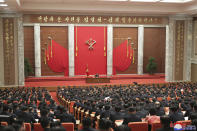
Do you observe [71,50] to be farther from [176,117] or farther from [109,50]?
[176,117]

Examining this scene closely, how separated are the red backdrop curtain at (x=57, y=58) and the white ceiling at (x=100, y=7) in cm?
344

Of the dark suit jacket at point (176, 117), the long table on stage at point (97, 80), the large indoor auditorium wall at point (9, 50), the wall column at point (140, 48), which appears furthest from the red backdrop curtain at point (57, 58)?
the dark suit jacket at point (176, 117)

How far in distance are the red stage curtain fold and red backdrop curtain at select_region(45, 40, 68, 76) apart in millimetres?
3551

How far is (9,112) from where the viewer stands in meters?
5.50

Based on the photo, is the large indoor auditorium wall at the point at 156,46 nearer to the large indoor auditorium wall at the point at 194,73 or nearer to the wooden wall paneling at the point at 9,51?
the large indoor auditorium wall at the point at 194,73

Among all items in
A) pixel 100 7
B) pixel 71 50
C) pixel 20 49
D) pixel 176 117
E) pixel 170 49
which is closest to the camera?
pixel 176 117

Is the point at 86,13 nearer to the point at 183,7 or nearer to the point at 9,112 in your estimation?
the point at 183,7

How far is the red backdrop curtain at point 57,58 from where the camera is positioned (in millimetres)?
15766

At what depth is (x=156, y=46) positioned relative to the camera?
17.5 m

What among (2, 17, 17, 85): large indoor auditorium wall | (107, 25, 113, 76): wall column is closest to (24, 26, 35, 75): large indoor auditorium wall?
(2, 17, 17, 85): large indoor auditorium wall

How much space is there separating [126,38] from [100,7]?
482 centimetres

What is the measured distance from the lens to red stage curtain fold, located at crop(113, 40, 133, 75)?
1672 cm

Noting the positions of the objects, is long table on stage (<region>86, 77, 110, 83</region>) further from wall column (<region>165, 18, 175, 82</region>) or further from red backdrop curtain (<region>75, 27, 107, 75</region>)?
wall column (<region>165, 18, 175, 82</region>)

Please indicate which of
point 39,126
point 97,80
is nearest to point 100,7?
point 97,80
